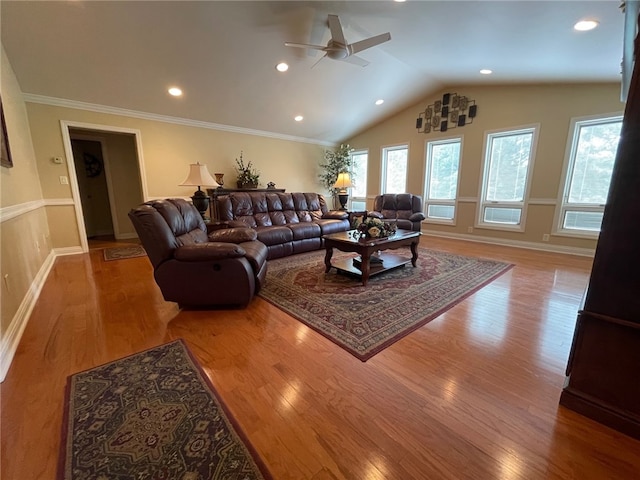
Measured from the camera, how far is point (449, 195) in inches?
227

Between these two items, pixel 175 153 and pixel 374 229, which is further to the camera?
pixel 175 153

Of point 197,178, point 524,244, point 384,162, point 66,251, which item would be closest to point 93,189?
point 66,251

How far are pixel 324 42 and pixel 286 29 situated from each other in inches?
22.8

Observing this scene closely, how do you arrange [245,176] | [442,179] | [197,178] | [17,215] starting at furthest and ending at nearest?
[442,179]
[245,176]
[197,178]
[17,215]

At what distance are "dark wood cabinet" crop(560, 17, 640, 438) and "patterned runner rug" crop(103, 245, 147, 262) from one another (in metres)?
5.15

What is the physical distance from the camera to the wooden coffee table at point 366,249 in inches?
113

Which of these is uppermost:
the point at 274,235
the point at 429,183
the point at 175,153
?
the point at 175,153

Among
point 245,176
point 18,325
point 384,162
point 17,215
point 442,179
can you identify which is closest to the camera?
point 18,325

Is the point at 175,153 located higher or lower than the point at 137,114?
lower

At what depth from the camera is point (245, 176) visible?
570 centimetres

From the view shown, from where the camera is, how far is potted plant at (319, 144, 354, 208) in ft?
23.6

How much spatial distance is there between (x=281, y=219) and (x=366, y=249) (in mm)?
2057

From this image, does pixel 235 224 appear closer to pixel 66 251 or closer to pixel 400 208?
pixel 66 251

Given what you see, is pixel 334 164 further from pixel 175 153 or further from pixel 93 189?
pixel 93 189
